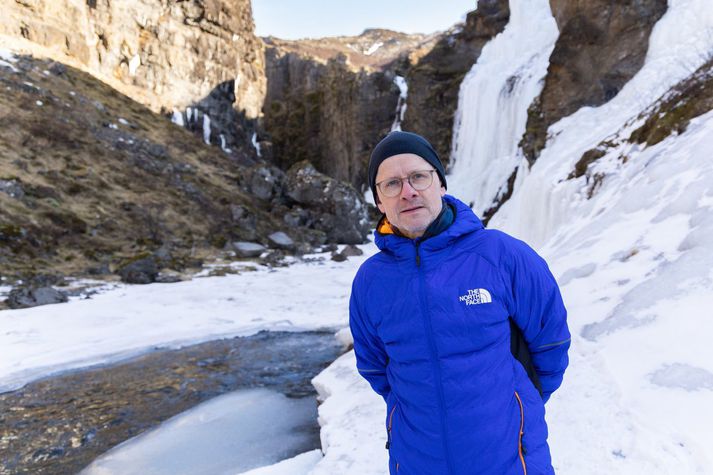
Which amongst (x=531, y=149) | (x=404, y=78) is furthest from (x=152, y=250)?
(x=404, y=78)

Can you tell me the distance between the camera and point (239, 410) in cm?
590

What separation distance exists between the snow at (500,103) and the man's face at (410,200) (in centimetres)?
2085

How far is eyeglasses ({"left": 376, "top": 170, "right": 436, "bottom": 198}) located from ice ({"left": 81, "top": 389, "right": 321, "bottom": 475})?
299cm

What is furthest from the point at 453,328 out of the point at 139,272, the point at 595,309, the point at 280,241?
the point at 280,241

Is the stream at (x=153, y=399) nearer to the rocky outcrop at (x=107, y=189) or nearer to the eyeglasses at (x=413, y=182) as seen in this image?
the eyeglasses at (x=413, y=182)

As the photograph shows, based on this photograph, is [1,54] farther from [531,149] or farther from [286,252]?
[531,149]

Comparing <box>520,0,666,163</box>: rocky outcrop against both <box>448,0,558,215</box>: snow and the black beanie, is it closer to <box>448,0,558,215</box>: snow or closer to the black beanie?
<box>448,0,558,215</box>: snow

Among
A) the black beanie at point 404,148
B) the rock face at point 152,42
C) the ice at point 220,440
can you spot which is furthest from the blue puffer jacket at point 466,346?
the rock face at point 152,42

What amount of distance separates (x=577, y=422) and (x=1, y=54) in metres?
33.2

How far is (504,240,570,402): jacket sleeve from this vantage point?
1791 millimetres

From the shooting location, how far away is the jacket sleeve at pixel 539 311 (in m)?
1.79

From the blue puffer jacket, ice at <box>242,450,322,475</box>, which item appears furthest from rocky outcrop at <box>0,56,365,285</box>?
the blue puffer jacket

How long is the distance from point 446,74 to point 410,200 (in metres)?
40.8

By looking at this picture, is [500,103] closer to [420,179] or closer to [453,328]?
[420,179]
